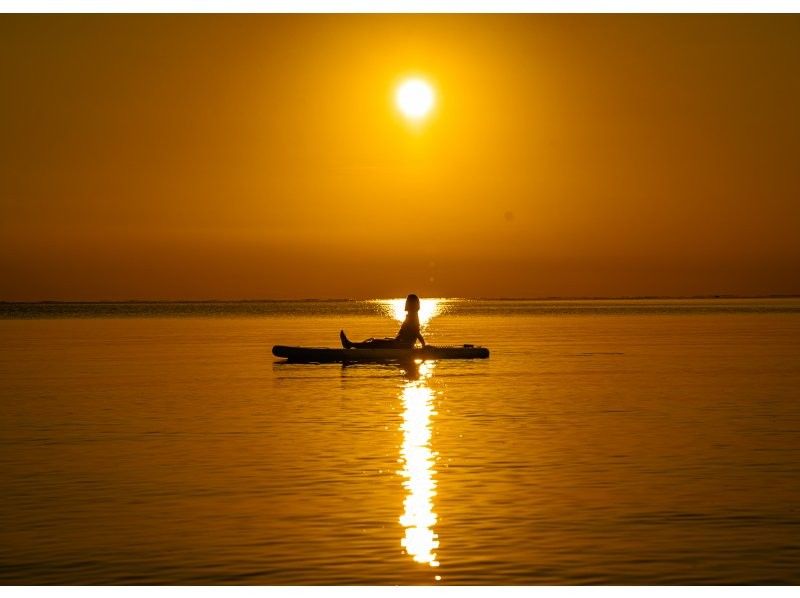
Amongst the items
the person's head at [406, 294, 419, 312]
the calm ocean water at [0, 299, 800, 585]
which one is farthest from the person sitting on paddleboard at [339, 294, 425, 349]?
the calm ocean water at [0, 299, 800, 585]

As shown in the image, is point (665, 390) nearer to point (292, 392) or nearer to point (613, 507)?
point (292, 392)

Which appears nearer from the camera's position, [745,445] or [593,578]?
[593,578]

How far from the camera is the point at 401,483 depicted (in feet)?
66.1

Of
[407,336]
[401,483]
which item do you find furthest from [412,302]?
[401,483]

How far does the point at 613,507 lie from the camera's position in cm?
1798

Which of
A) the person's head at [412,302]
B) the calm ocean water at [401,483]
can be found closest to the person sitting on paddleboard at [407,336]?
the person's head at [412,302]

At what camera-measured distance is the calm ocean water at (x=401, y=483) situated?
14727 millimetres

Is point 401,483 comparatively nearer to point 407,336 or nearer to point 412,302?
point 412,302

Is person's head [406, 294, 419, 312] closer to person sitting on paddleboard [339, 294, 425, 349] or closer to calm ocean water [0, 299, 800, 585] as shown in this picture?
person sitting on paddleboard [339, 294, 425, 349]

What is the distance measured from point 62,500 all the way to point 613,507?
26.6 feet

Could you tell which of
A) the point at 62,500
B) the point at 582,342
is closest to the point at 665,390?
the point at 62,500

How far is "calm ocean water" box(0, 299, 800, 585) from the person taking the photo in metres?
14.7

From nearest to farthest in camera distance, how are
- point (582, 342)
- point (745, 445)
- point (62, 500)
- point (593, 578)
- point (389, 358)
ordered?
point (593, 578), point (62, 500), point (745, 445), point (389, 358), point (582, 342)

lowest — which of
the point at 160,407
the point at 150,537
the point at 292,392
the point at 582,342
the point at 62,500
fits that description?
the point at 150,537
